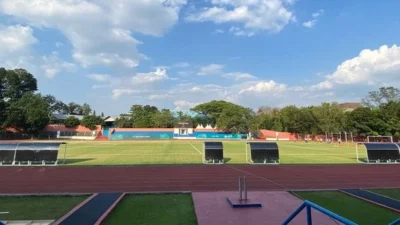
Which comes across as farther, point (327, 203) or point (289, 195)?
point (289, 195)

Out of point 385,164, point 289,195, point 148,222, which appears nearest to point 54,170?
point 148,222

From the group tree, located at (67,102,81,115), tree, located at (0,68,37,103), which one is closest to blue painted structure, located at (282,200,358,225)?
tree, located at (0,68,37,103)

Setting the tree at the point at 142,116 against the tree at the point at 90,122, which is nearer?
the tree at the point at 90,122

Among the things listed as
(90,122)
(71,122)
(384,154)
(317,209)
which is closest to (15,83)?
(71,122)

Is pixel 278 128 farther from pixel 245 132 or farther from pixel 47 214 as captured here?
pixel 47 214

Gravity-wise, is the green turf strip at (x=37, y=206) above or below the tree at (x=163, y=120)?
below

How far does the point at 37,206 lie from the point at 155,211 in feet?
11.2

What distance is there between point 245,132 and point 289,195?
74.8 m

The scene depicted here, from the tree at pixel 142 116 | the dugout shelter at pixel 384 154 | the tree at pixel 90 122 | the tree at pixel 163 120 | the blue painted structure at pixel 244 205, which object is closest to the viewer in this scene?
the blue painted structure at pixel 244 205

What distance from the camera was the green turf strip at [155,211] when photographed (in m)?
6.92

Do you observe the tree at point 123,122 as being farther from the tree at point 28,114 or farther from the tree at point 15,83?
the tree at point 15,83

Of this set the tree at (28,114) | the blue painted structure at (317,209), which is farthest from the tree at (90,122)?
the blue painted structure at (317,209)

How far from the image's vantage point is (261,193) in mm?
10039

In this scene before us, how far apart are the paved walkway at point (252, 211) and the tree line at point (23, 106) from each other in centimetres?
7054
